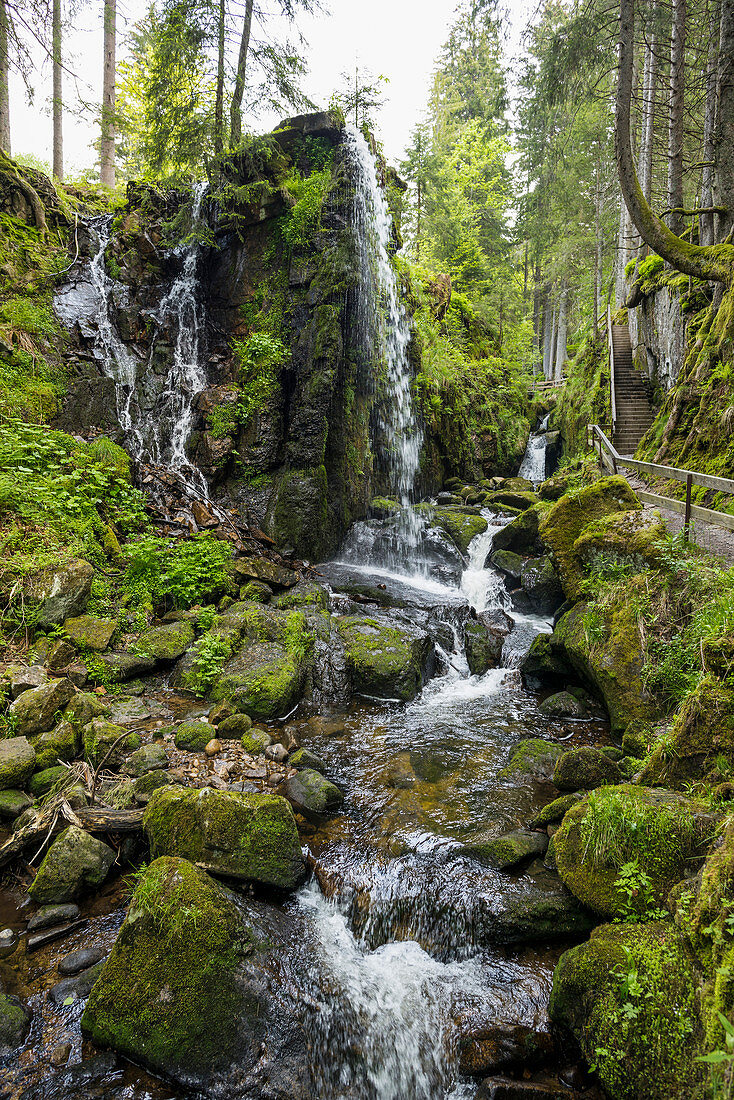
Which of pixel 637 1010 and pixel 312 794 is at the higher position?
pixel 637 1010

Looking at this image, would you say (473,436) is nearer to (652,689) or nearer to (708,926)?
(652,689)

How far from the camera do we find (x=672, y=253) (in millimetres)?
9242

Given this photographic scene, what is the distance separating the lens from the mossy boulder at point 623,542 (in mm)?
7008

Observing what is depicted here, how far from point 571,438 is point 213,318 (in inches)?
572

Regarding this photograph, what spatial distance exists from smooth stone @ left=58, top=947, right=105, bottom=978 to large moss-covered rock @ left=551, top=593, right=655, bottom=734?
550 centimetres

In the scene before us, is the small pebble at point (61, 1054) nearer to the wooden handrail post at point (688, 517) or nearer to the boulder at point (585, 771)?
the boulder at point (585, 771)

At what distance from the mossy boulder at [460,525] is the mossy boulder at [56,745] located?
989 centimetres

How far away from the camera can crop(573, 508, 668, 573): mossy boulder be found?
276 inches

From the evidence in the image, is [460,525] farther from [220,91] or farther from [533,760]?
[220,91]

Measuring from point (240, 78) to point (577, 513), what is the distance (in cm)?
1418

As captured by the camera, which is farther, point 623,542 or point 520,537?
point 520,537

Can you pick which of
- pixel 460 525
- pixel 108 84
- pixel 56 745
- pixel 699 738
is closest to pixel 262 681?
pixel 56 745

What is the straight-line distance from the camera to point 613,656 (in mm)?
6316

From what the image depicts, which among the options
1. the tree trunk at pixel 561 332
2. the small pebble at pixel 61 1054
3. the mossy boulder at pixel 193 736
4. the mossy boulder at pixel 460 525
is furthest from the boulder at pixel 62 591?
the tree trunk at pixel 561 332
